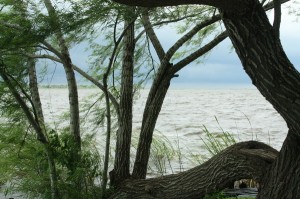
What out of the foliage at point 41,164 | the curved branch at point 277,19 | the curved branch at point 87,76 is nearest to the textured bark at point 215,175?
the foliage at point 41,164

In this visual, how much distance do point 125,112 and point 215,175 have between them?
1.06 metres

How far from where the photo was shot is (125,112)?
156 inches

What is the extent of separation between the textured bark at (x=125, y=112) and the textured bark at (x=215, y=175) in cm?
30

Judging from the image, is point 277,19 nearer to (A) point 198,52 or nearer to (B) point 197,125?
(A) point 198,52

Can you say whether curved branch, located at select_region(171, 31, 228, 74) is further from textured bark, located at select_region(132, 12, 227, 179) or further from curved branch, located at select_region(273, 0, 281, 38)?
curved branch, located at select_region(273, 0, 281, 38)

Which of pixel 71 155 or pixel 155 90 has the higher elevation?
pixel 155 90

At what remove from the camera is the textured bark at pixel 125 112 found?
154 inches

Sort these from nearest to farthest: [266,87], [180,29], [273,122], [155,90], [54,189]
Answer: [266,87]
[54,189]
[155,90]
[180,29]
[273,122]

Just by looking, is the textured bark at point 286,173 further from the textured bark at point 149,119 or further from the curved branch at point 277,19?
the textured bark at point 149,119

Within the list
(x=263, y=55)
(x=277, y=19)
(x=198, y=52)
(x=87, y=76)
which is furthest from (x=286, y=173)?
(x=87, y=76)

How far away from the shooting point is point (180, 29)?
4680mm

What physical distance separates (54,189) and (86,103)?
1.49m

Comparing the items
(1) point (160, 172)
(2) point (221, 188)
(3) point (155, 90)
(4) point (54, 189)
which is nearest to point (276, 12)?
(2) point (221, 188)

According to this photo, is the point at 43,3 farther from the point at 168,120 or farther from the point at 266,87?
the point at 168,120
